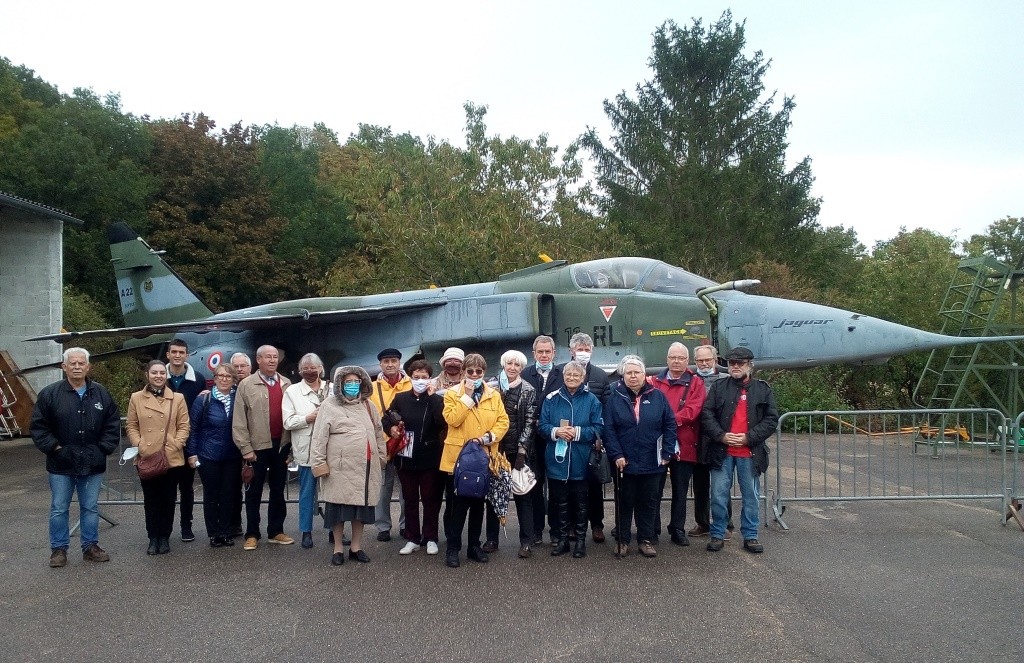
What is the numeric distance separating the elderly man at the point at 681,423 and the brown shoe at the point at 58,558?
5.04 m

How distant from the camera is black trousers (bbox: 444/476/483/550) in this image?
6172 millimetres

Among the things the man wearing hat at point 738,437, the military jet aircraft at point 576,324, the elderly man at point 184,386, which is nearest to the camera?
the man wearing hat at point 738,437

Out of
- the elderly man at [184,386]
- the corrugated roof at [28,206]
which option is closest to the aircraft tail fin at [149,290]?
the corrugated roof at [28,206]

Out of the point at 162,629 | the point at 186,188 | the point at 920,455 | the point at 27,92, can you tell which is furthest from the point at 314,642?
the point at 27,92

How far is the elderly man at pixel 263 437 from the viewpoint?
6.77 meters

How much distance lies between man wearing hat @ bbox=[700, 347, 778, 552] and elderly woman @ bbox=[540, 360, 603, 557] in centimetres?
110

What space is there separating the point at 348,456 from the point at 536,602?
6.42ft

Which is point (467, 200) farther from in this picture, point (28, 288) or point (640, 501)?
point (640, 501)

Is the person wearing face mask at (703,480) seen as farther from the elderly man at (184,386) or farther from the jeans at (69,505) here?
the jeans at (69,505)

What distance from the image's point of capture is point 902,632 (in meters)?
4.74

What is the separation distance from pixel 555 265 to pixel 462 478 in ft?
20.3

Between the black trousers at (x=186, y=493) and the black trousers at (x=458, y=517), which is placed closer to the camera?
the black trousers at (x=458, y=517)

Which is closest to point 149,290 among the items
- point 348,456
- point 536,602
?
point 348,456

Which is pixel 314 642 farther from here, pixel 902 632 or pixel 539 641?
pixel 902 632
